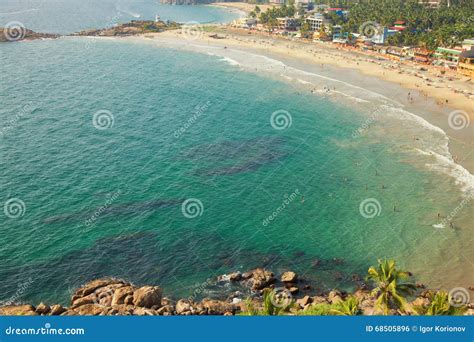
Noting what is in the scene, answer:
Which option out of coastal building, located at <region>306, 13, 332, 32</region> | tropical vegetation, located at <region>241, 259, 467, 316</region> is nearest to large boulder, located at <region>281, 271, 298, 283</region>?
tropical vegetation, located at <region>241, 259, 467, 316</region>

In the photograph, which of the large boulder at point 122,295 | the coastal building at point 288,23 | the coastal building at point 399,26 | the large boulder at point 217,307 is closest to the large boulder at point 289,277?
the large boulder at point 217,307

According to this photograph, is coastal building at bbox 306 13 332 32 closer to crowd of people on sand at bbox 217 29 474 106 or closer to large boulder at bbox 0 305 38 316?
crowd of people on sand at bbox 217 29 474 106

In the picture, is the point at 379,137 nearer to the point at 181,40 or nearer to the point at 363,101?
the point at 363,101

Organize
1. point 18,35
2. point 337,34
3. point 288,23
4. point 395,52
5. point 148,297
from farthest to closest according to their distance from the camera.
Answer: point 288,23, point 18,35, point 337,34, point 395,52, point 148,297

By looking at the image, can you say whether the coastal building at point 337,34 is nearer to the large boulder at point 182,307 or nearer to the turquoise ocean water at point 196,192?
the turquoise ocean water at point 196,192

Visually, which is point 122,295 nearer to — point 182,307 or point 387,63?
point 182,307

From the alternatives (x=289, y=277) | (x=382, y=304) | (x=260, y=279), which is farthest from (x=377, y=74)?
(x=382, y=304)

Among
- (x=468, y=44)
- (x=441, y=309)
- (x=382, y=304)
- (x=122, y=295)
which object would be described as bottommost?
(x=122, y=295)
